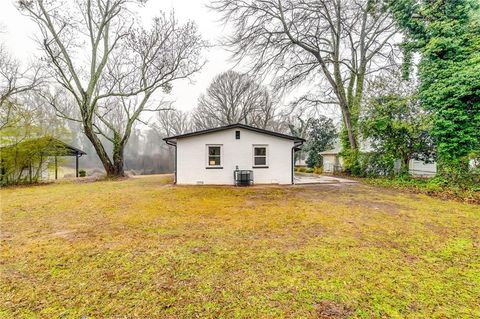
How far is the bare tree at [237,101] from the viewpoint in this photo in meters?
25.2

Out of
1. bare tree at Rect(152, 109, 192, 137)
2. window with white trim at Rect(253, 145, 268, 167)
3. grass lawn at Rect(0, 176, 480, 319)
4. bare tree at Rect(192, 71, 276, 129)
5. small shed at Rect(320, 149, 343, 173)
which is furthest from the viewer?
bare tree at Rect(152, 109, 192, 137)

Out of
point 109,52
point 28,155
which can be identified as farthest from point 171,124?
point 28,155

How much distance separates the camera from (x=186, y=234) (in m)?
4.06

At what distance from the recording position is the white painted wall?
36.0 feet

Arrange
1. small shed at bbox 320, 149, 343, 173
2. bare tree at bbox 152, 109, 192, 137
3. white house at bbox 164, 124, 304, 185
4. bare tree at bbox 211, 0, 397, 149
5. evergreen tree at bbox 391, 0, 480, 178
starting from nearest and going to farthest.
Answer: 1. evergreen tree at bbox 391, 0, 480, 178
2. white house at bbox 164, 124, 304, 185
3. bare tree at bbox 211, 0, 397, 149
4. small shed at bbox 320, 149, 343, 173
5. bare tree at bbox 152, 109, 192, 137

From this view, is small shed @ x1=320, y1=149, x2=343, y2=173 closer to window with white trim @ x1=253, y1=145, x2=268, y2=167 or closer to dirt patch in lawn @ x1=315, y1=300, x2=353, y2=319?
window with white trim @ x1=253, y1=145, x2=268, y2=167

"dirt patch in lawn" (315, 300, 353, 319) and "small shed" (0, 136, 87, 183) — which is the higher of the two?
"small shed" (0, 136, 87, 183)

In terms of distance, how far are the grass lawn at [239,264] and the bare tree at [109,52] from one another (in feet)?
34.0

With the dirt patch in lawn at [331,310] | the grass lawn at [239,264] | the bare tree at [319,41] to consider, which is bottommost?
the dirt patch in lawn at [331,310]

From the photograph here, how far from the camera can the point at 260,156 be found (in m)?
11.3

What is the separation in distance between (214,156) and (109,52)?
965cm

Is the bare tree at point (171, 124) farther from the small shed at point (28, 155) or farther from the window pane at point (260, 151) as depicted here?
the window pane at point (260, 151)

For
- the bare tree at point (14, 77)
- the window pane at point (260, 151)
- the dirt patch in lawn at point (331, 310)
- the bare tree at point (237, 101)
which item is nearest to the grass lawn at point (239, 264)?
the dirt patch in lawn at point (331, 310)

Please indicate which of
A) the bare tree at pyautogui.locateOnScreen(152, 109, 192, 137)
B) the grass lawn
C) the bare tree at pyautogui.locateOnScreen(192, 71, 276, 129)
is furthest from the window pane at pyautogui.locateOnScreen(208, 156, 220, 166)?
the bare tree at pyautogui.locateOnScreen(152, 109, 192, 137)
